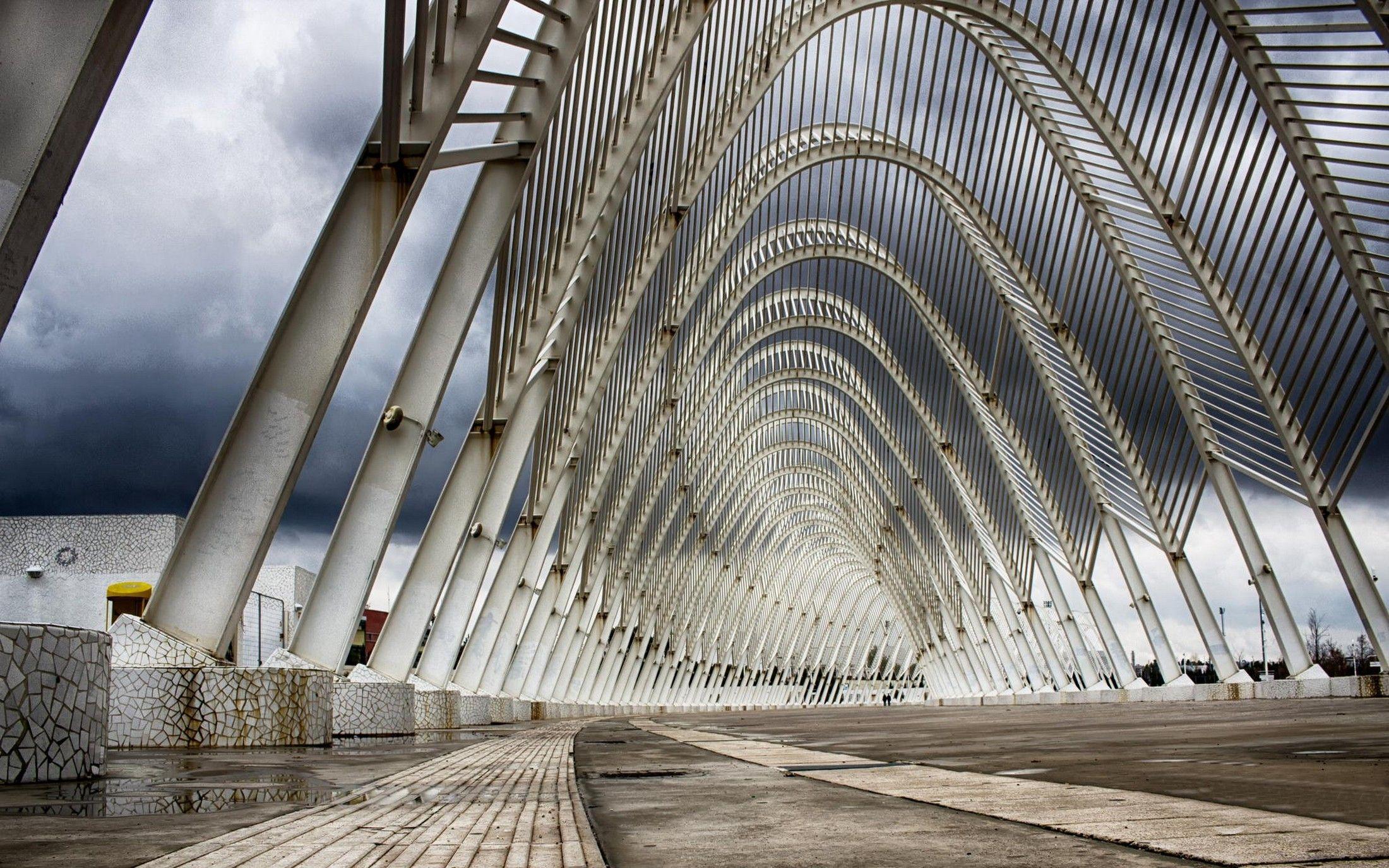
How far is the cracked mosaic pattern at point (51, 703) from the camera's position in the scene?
17.4 feet

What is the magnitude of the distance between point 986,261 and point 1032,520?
33.5 ft

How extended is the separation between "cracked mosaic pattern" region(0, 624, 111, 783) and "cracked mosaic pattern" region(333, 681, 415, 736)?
21.2 ft

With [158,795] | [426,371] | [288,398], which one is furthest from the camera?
[426,371]

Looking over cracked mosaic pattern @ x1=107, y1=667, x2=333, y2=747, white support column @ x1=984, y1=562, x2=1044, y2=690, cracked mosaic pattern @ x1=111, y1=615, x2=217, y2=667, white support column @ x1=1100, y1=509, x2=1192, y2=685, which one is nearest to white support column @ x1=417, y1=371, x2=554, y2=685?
cracked mosaic pattern @ x1=107, y1=667, x2=333, y2=747

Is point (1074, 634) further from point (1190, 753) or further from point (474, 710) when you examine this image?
point (1190, 753)

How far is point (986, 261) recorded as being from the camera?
35531 millimetres

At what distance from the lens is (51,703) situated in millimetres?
5531

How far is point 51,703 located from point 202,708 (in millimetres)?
3296

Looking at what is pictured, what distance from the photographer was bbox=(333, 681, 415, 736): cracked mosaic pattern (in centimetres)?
1248

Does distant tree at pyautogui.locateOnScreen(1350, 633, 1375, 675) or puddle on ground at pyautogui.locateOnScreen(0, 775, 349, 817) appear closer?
puddle on ground at pyautogui.locateOnScreen(0, 775, 349, 817)

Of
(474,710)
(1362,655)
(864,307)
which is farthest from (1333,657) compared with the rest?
(474,710)

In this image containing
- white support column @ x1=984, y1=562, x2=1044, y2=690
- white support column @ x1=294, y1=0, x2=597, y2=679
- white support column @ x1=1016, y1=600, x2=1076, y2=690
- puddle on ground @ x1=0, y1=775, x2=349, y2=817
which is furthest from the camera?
white support column @ x1=984, y1=562, x2=1044, y2=690

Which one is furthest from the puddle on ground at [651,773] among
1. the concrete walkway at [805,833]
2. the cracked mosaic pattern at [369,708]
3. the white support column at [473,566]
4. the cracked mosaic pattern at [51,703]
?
the white support column at [473,566]

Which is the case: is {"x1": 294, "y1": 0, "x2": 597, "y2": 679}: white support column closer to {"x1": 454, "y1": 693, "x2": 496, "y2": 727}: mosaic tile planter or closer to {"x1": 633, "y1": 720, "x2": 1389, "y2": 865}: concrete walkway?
{"x1": 454, "y1": 693, "x2": 496, "y2": 727}: mosaic tile planter
